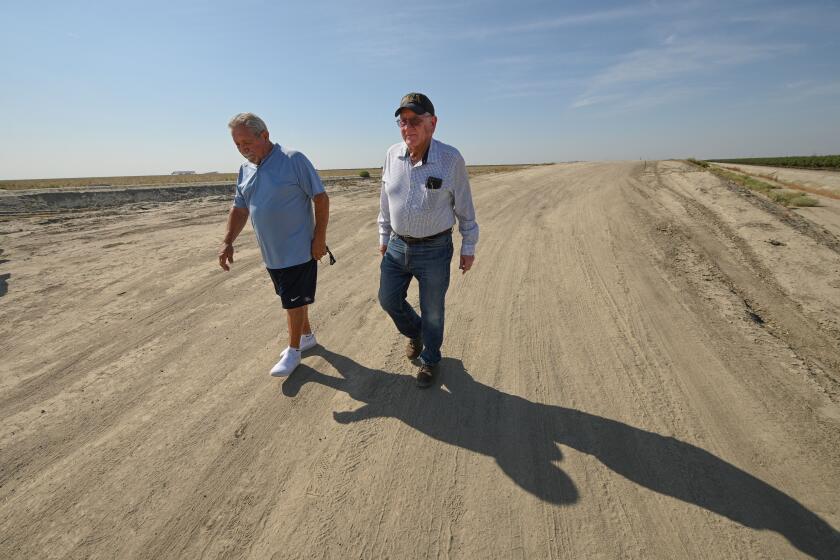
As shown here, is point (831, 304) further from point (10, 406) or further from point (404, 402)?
point (10, 406)

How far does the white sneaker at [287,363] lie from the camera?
2934 millimetres

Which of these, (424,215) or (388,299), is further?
(388,299)

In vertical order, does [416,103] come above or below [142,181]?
below

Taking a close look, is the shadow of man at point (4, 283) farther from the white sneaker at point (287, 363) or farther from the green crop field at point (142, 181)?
the green crop field at point (142, 181)

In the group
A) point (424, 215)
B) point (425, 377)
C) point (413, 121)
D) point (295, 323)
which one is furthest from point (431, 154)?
point (295, 323)

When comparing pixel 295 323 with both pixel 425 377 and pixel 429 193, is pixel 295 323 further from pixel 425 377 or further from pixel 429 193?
pixel 429 193

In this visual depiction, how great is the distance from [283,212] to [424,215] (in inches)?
42.3

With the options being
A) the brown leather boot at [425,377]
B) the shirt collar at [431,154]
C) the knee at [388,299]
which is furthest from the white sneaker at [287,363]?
the shirt collar at [431,154]

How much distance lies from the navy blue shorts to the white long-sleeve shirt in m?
0.88

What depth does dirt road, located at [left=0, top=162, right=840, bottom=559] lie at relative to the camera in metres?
1.74

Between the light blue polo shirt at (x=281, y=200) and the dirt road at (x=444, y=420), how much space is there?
3.30ft

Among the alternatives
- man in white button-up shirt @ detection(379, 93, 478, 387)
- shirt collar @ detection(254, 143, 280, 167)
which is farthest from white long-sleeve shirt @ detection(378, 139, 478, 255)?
shirt collar @ detection(254, 143, 280, 167)

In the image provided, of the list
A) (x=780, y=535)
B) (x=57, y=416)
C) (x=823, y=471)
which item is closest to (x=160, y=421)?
(x=57, y=416)

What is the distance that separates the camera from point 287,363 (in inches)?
117
